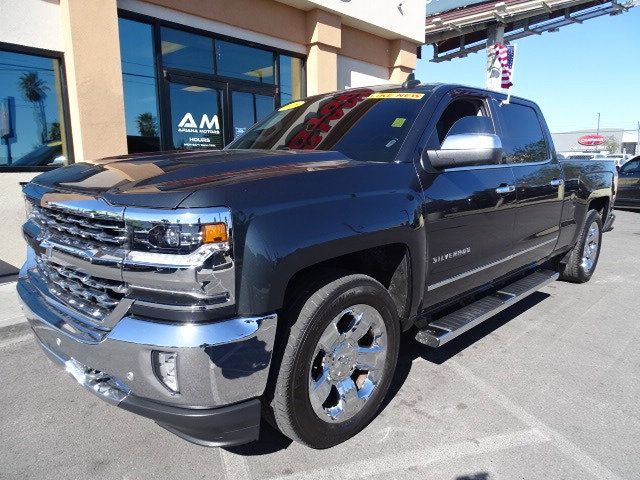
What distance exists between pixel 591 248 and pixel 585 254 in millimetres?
274

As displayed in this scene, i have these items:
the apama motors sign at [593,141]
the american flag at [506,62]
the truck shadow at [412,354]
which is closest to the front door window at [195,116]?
the truck shadow at [412,354]

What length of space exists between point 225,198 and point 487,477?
181 centimetres

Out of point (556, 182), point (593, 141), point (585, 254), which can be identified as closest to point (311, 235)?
point (556, 182)

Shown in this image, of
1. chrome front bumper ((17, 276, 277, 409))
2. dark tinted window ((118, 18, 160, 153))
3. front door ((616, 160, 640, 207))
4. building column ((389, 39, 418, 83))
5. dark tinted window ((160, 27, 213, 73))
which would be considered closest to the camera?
chrome front bumper ((17, 276, 277, 409))

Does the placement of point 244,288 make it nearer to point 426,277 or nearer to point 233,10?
point 426,277

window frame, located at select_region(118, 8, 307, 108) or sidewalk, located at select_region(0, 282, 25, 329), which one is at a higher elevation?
window frame, located at select_region(118, 8, 307, 108)

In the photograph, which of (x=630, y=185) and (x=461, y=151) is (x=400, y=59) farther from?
(x=461, y=151)

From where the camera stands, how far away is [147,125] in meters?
7.43

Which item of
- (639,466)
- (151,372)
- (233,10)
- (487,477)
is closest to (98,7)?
(233,10)

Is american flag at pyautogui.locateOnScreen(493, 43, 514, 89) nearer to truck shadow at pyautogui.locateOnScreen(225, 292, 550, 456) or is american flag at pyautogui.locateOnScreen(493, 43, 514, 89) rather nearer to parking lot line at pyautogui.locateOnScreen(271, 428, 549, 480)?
truck shadow at pyautogui.locateOnScreen(225, 292, 550, 456)

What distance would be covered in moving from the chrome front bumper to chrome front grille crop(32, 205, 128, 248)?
13.9 inches

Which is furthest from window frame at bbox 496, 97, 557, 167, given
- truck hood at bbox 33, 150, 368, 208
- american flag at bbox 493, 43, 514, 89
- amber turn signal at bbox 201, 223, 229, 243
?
american flag at bbox 493, 43, 514, 89

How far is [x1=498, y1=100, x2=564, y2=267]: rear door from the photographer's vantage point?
3.76m

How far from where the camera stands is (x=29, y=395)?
303 centimetres
